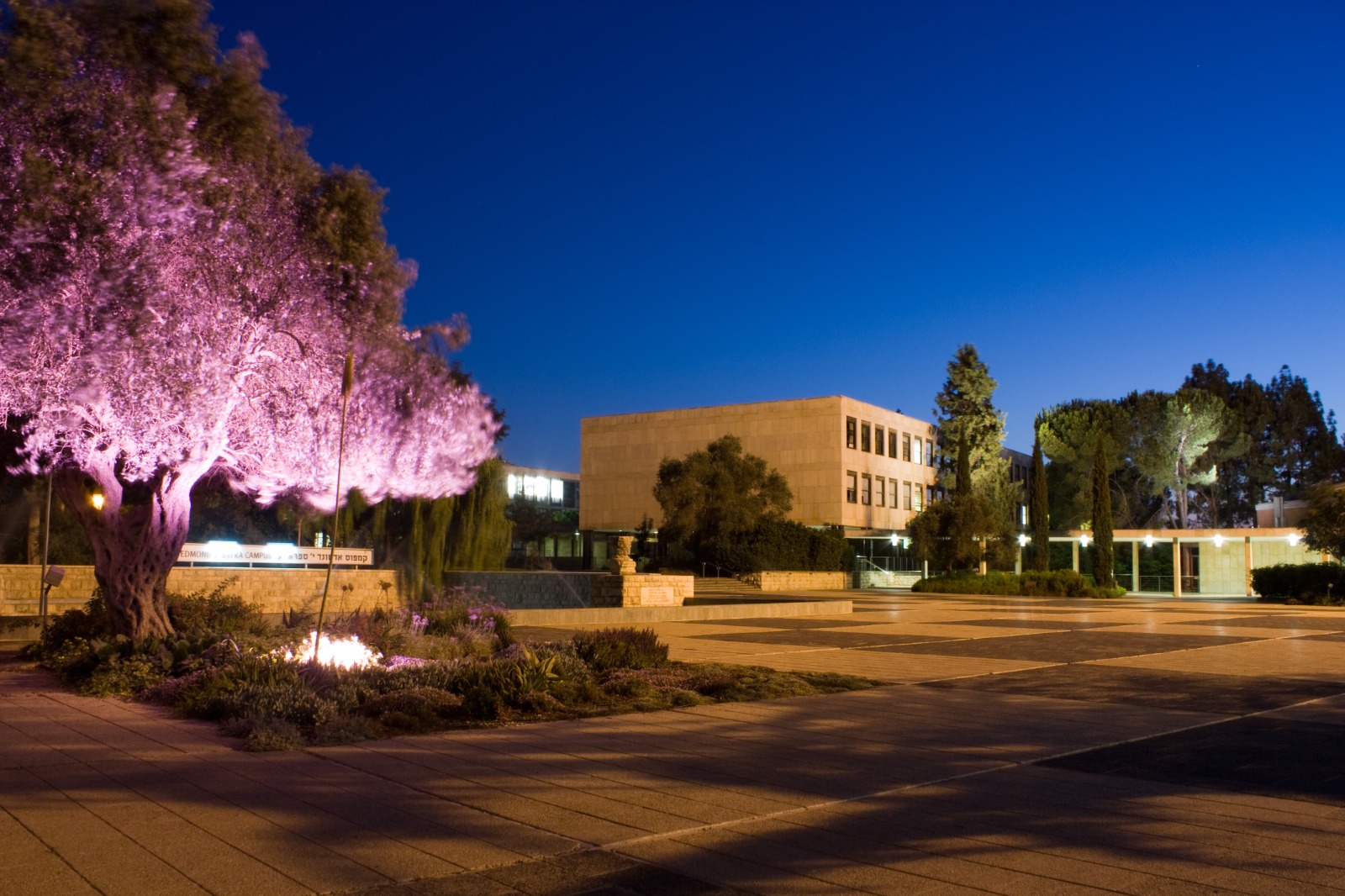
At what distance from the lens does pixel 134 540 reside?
41.8 ft

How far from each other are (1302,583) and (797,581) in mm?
20733

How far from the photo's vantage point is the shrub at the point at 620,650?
1259cm

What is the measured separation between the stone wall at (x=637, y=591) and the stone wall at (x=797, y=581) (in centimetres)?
1820

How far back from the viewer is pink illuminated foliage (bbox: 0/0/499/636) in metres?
11.3

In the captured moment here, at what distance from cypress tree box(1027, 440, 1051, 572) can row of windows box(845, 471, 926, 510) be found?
34.2 ft

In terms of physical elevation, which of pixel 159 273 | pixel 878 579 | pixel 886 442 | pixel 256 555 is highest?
pixel 886 442

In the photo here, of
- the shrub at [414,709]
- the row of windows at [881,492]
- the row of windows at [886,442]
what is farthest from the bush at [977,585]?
the shrub at [414,709]

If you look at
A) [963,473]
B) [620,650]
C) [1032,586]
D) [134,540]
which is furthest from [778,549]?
[134,540]

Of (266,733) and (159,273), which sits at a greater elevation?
(159,273)

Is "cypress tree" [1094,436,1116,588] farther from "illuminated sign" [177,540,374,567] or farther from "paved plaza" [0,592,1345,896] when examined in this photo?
"paved plaza" [0,592,1345,896]

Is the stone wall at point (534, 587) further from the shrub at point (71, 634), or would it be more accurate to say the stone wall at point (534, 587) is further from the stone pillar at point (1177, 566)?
the stone pillar at point (1177, 566)

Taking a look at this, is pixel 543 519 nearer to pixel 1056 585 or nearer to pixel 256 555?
pixel 1056 585

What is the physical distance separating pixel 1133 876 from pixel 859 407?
57602 mm

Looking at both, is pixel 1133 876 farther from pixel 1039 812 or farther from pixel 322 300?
pixel 322 300
